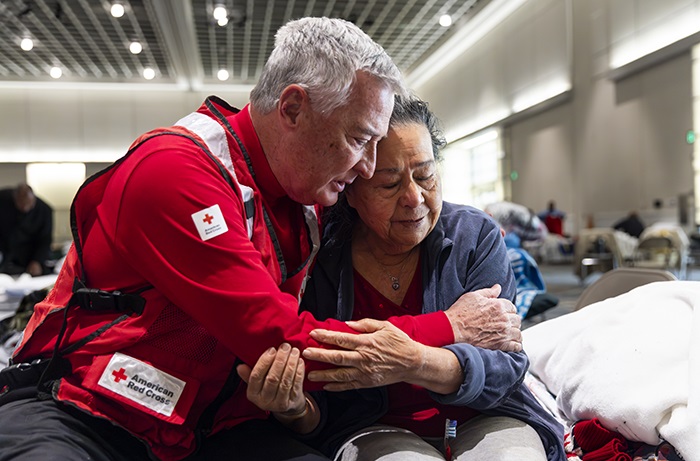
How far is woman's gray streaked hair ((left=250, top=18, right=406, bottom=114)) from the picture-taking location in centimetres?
122

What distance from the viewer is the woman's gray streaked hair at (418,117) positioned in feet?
4.91

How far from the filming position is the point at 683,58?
10.2 m

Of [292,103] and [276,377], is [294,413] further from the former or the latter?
[292,103]

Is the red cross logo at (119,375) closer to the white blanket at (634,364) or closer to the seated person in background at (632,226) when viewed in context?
the white blanket at (634,364)

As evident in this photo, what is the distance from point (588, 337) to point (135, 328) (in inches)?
47.8

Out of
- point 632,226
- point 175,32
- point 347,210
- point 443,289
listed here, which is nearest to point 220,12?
point 175,32

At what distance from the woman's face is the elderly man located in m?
0.15

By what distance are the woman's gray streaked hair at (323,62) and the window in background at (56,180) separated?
1745 cm

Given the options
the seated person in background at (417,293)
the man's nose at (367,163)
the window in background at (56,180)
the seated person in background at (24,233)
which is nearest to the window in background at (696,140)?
the seated person in background at (24,233)

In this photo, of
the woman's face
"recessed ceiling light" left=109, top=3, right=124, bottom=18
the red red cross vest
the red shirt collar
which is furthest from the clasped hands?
"recessed ceiling light" left=109, top=3, right=124, bottom=18

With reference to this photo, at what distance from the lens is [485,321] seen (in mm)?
1376

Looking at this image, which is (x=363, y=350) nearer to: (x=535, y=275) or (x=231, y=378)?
(x=231, y=378)

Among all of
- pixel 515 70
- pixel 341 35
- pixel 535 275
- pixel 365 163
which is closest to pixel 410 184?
pixel 365 163

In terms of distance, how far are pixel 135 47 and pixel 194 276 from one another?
14141 mm
